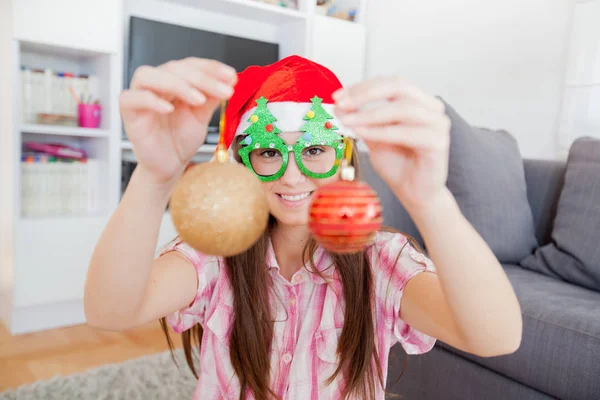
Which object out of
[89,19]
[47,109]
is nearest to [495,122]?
[89,19]

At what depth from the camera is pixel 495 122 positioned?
9.32 feet

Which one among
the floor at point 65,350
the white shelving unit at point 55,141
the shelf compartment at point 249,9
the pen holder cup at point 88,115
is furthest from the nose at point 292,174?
the shelf compartment at point 249,9

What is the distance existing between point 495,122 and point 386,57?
103 centimetres

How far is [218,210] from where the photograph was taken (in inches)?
19.5

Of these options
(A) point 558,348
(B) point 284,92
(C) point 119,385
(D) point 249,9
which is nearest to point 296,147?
(B) point 284,92

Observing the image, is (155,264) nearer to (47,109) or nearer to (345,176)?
(345,176)

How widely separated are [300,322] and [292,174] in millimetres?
495

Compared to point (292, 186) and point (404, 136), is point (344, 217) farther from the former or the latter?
point (292, 186)

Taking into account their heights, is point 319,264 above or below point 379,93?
below

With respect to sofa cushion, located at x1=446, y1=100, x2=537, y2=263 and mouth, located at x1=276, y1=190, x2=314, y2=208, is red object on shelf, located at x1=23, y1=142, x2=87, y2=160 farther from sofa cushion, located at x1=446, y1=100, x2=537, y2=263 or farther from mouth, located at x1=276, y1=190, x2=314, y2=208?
mouth, located at x1=276, y1=190, x2=314, y2=208

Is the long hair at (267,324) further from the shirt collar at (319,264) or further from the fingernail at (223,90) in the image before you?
the fingernail at (223,90)

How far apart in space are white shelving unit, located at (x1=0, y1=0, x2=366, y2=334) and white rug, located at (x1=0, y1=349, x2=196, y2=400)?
66 centimetres

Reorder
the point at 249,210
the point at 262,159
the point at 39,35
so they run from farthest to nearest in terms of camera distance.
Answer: the point at 39,35 → the point at 262,159 → the point at 249,210

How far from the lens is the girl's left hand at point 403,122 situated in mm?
508
